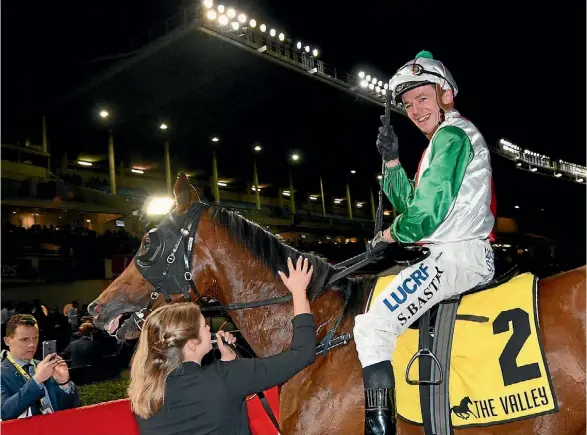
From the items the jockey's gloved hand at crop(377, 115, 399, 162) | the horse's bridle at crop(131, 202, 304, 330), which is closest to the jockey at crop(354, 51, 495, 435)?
the jockey's gloved hand at crop(377, 115, 399, 162)

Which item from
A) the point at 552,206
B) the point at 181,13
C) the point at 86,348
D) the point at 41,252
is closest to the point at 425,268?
the point at 86,348

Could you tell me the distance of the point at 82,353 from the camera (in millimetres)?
9086

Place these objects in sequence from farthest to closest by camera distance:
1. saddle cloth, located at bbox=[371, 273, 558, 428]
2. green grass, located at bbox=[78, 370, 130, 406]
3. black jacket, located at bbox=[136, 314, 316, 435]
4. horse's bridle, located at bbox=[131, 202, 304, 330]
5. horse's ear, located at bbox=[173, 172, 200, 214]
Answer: green grass, located at bbox=[78, 370, 130, 406]
horse's ear, located at bbox=[173, 172, 200, 214]
horse's bridle, located at bbox=[131, 202, 304, 330]
saddle cloth, located at bbox=[371, 273, 558, 428]
black jacket, located at bbox=[136, 314, 316, 435]

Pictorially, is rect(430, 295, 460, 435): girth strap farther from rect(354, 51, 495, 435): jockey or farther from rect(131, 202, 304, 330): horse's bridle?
rect(131, 202, 304, 330): horse's bridle

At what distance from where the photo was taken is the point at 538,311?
88.2 inches

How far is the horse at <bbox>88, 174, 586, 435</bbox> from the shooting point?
2135mm

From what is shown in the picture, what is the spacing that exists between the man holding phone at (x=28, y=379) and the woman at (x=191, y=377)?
189 cm

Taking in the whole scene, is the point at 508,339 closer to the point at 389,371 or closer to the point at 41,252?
the point at 389,371

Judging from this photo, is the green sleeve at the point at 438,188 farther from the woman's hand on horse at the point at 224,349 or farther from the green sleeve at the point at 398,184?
the woman's hand on horse at the point at 224,349

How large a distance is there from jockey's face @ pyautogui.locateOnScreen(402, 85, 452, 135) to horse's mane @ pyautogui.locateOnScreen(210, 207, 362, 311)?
95 centimetres

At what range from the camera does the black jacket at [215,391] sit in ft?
6.59

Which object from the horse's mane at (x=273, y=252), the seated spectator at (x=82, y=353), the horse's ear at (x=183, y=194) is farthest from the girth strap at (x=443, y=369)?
the seated spectator at (x=82, y=353)

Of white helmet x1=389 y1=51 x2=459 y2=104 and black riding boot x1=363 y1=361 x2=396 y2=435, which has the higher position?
white helmet x1=389 y1=51 x2=459 y2=104

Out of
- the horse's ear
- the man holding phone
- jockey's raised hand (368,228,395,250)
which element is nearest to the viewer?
jockey's raised hand (368,228,395,250)
